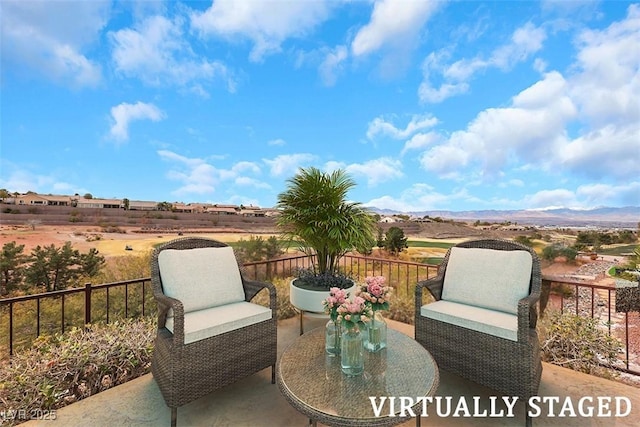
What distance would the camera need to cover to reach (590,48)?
12.6 ft

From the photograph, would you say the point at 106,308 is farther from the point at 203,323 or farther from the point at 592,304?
the point at 592,304

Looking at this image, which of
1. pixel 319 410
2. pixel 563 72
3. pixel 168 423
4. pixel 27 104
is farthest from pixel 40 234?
pixel 563 72

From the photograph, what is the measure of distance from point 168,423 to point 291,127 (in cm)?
465

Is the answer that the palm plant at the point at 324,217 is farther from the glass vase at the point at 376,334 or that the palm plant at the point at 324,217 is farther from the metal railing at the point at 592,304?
the metal railing at the point at 592,304

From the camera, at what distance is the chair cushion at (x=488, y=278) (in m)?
2.42

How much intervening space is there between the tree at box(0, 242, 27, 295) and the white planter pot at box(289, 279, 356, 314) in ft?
11.3

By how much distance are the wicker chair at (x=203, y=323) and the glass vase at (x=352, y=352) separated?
3.12 feet

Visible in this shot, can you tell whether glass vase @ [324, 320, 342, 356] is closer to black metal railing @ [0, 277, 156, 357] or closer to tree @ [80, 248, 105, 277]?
black metal railing @ [0, 277, 156, 357]

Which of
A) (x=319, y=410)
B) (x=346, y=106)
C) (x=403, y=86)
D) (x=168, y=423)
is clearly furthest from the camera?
(x=346, y=106)

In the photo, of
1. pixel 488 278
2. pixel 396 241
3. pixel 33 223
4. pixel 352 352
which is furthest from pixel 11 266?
pixel 396 241

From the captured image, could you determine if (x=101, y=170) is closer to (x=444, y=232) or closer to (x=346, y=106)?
(x=346, y=106)

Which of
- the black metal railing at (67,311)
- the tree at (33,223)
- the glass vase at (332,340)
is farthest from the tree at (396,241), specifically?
the tree at (33,223)

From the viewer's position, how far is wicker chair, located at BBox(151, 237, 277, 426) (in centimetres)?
188

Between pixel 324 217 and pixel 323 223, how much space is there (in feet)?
0.37
